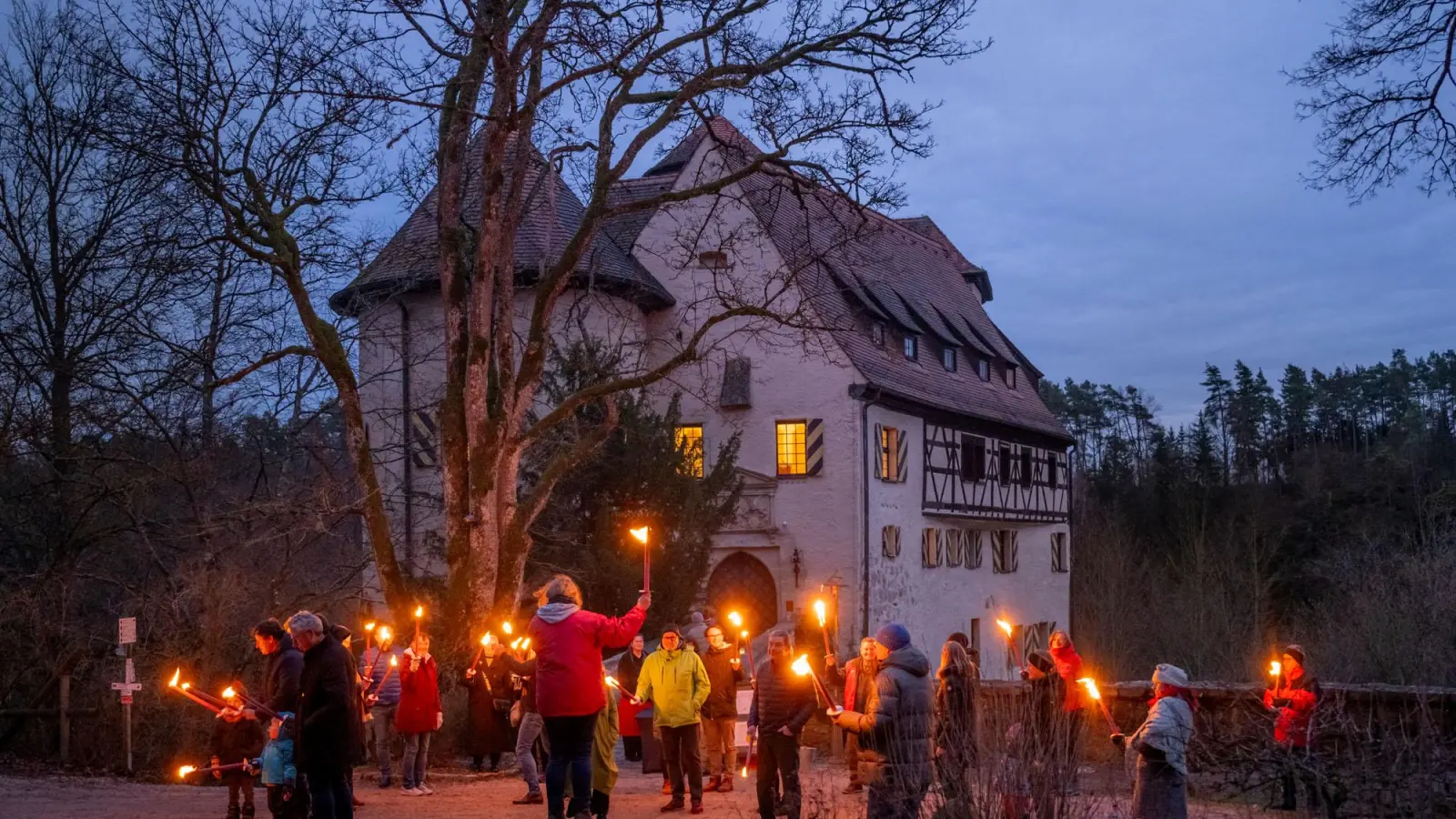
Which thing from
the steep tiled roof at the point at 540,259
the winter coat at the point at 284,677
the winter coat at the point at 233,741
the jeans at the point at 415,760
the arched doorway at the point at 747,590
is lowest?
the jeans at the point at 415,760

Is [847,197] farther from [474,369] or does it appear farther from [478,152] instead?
[478,152]

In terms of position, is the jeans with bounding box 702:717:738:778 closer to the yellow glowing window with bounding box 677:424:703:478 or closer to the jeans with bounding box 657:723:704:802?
the jeans with bounding box 657:723:704:802

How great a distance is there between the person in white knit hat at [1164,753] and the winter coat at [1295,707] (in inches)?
142

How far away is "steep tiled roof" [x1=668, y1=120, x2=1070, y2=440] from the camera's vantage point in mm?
32156

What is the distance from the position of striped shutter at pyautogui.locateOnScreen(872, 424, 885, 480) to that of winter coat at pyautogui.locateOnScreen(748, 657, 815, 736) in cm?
2155

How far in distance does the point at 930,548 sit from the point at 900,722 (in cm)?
2651

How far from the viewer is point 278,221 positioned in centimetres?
1655

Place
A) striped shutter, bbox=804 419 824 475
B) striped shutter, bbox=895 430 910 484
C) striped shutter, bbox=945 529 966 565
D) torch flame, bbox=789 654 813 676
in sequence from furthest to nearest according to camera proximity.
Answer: striped shutter, bbox=945 529 966 565 < striped shutter, bbox=895 430 910 484 < striped shutter, bbox=804 419 824 475 < torch flame, bbox=789 654 813 676

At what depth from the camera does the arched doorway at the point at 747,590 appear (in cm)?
3134

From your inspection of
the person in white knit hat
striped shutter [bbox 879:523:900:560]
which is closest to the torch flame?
the person in white knit hat

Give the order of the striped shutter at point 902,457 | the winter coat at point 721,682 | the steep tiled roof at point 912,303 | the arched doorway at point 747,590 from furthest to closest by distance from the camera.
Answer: the striped shutter at point 902,457, the steep tiled roof at point 912,303, the arched doorway at point 747,590, the winter coat at point 721,682

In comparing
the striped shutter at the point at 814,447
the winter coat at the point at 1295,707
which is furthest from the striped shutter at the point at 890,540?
the winter coat at the point at 1295,707

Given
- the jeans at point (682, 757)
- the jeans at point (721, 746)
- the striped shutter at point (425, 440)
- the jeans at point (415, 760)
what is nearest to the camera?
the jeans at point (682, 757)

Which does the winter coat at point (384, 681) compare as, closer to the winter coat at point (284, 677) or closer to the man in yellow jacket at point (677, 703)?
the man in yellow jacket at point (677, 703)
